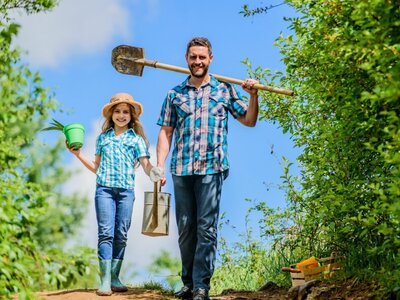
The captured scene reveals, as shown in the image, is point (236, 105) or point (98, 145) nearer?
point (236, 105)

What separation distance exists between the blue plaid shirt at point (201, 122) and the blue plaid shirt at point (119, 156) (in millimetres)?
655

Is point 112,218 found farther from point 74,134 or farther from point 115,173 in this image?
point 74,134

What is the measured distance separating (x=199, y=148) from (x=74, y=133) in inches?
68.1

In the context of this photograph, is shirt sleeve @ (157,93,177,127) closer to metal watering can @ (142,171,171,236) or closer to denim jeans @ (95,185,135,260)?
metal watering can @ (142,171,171,236)

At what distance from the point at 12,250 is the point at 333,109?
4265 mm

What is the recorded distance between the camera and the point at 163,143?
24.8 feet

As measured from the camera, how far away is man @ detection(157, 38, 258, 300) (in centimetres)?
717

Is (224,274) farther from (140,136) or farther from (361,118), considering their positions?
(361,118)

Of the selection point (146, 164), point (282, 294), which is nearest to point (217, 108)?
point (146, 164)

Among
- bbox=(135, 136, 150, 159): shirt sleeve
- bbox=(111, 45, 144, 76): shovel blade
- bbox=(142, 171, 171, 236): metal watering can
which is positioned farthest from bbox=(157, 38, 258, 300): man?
bbox=(111, 45, 144, 76): shovel blade

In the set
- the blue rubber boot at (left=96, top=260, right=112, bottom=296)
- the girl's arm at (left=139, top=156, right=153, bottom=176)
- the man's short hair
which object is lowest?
the blue rubber boot at (left=96, top=260, right=112, bottom=296)

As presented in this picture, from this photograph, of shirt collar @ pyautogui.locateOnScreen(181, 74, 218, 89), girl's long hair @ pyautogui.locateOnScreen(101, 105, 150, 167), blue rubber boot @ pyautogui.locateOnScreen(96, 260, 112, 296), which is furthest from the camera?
girl's long hair @ pyautogui.locateOnScreen(101, 105, 150, 167)

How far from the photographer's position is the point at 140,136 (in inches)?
326

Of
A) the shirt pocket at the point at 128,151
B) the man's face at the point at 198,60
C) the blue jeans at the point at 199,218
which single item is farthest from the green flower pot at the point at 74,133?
the man's face at the point at 198,60
